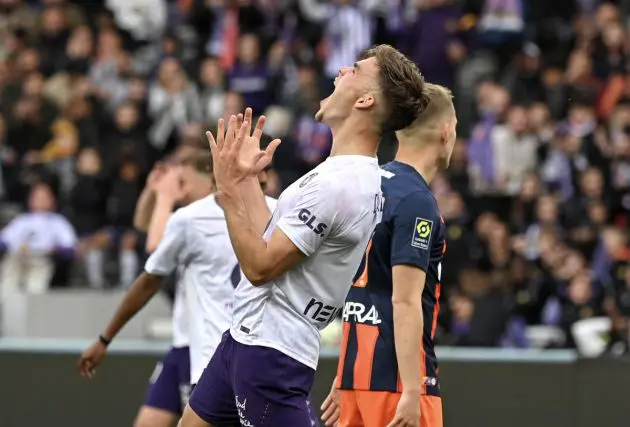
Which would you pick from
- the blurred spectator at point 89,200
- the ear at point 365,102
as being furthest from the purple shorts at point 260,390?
the blurred spectator at point 89,200

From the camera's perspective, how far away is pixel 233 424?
511 centimetres

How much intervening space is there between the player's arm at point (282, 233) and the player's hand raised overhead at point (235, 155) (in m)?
0.06

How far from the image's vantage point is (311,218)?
4.84 m

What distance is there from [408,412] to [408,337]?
0.31 m

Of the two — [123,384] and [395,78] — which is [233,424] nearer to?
[395,78]

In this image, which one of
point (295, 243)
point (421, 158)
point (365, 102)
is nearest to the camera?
point (295, 243)

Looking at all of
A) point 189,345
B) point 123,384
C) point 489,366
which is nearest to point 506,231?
point 489,366

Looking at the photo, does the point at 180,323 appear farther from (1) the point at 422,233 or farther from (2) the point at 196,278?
(1) the point at 422,233

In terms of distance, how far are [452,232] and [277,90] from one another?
429 centimetres

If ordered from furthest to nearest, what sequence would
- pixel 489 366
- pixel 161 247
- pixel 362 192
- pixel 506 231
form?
pixel 506 231 < pixel 489 366 < pixel 161 247 < pixel 362 192

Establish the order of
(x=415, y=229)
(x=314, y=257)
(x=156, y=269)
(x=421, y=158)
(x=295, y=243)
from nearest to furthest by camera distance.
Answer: (x=295, y=243) < (x=314, y=257) < (x=415, y=229) < (x=421, y=158) < (x=156, y=269)

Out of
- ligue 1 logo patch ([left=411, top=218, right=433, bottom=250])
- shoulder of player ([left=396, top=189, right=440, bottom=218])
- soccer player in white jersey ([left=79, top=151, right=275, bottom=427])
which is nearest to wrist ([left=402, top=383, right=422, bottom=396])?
ligue 1 logo patch ([left=411, top=218, right=433, bottom=250])

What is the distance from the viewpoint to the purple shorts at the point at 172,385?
7426 mm

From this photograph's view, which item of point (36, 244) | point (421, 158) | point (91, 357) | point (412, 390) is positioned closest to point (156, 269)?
point (91, 357)
